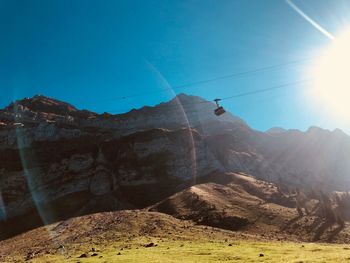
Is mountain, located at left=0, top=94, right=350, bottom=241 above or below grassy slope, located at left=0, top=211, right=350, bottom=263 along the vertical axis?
above

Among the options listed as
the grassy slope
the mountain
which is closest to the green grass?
the grassy slope

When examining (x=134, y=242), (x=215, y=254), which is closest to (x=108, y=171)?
(x=134, y=242)

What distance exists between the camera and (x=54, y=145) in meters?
190

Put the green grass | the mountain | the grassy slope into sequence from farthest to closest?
the mountain → the grassy slope → the green grass

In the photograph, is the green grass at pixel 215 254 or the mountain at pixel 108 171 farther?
the mountain at pixel 108 171

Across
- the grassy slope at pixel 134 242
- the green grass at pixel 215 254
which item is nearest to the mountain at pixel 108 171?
the grassy slope at pixel 134 242

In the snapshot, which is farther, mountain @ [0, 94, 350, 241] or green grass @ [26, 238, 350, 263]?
mountain @ [0, 94, 350, 241]

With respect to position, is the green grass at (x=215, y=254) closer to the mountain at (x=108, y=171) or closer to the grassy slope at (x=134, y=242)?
the grassy slope at (x=134, y=242)

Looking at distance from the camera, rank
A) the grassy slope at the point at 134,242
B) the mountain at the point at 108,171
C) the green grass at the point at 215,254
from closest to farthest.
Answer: the green grass at the point at 215,254 → the grassy slope at the point at 134,242 → the mountain at the point at 108,171

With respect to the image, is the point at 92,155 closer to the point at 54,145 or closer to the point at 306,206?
the point at 54,145

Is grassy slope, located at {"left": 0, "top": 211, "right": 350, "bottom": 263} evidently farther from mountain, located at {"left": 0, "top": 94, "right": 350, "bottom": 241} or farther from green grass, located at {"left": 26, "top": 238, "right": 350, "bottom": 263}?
mountain, located at {"left": 0, "top": 94, "right": 350, "bottom": 241}

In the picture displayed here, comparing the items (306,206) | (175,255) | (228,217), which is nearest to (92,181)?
(228,217)

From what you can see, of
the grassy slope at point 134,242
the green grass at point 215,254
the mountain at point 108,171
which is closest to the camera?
the green grass at point 215,254

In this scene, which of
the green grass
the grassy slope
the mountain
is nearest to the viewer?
the green grass
